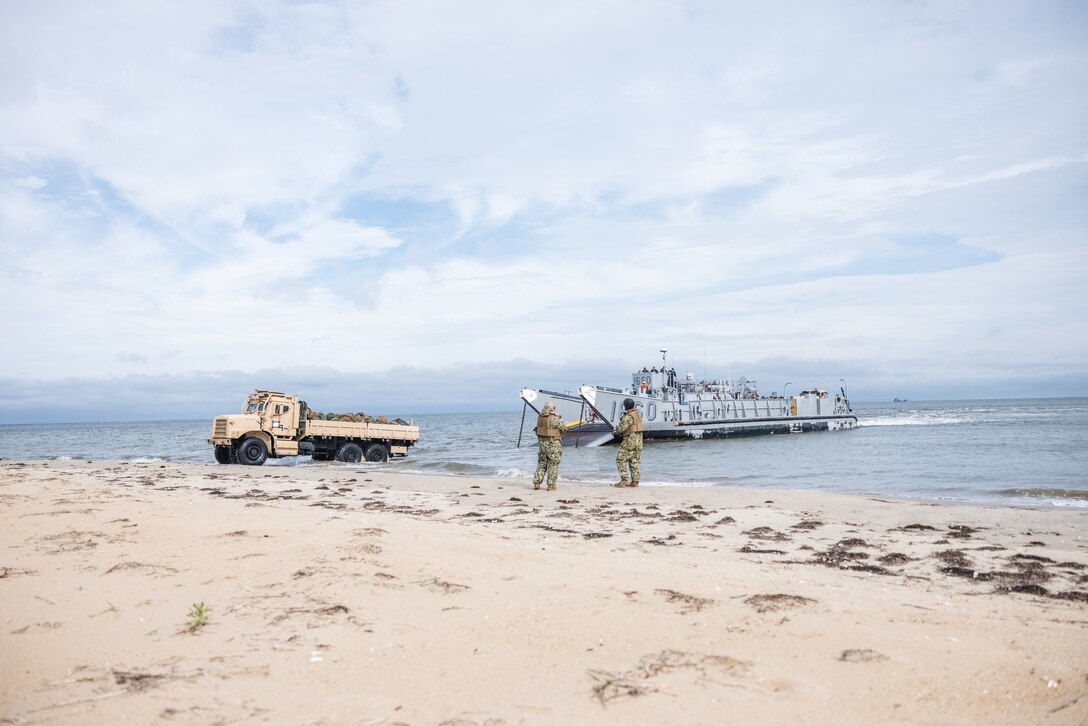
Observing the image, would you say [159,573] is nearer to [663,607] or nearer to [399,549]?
[399,549]

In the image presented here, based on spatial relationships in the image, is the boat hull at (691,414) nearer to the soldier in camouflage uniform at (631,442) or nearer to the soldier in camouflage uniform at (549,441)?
the soldier in camouflage uniform at (631,442)

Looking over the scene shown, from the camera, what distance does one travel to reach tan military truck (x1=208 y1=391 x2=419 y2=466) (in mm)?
23938

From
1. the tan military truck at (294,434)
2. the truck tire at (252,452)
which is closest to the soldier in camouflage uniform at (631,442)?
the tan military truck at (294,434)

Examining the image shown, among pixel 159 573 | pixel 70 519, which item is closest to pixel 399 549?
pixel 159 573

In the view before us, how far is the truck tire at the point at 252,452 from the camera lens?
77.5 feet

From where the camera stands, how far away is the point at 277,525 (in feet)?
27.0

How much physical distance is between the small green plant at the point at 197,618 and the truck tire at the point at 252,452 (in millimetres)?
20750

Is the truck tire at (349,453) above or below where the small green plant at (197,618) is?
below

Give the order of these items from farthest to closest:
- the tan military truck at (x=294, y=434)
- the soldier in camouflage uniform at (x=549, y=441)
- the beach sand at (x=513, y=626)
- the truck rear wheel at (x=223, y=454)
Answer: the truck rear wheel at (x=223, y=454) < the tan military truck at (x=294, y=434) < the soldier in camouflage uniform at (x=549, y=441) < the beach sand at (x=513, y=626)

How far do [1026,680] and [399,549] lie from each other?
5.19 meters

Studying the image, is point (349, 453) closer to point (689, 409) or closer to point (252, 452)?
point (252, 452)

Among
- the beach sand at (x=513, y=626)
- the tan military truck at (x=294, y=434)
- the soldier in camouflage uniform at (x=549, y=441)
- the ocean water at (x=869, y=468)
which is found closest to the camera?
the beach sand at (x=513, y=626)

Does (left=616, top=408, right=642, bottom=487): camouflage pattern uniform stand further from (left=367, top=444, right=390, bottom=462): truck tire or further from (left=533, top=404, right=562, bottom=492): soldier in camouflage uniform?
(left=367, top=444, right=390, bottom=462): truck tire

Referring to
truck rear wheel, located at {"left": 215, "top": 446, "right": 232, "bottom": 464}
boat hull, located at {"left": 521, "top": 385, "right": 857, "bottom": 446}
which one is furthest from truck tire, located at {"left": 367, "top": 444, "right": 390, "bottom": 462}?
boat hull, located at {"left": 521, "top": 385, "right": 857, "bottom": 446}
